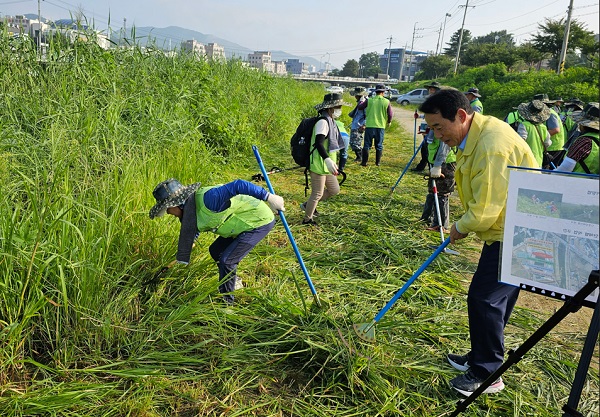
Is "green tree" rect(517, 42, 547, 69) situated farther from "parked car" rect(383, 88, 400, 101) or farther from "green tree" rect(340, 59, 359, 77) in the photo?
"green tree" rect(340, 59, 359, 77)

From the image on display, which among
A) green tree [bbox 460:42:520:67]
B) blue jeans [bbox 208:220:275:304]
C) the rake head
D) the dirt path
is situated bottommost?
the dirt path

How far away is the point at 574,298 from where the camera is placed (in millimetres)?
1528

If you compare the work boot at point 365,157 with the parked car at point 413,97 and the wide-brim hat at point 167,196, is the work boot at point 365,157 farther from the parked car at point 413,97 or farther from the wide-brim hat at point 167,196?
the parked car at point 413,97

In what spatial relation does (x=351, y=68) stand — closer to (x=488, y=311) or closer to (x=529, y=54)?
(x=529, y=54)

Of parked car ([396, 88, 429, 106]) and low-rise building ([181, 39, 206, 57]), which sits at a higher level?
parked car ([396, 88, 429, 106])

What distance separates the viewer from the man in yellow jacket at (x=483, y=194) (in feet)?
7.20

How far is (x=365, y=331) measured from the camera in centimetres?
264

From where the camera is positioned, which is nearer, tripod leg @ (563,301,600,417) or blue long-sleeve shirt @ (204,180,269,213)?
tripod leg @ (563,301,600,417)

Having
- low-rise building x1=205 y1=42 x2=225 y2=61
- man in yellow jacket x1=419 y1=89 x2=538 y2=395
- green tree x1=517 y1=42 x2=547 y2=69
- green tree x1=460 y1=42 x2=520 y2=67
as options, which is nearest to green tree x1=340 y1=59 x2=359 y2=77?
green tree x1=460 y1=42 x2=520 y2=67

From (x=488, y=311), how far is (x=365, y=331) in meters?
0.73

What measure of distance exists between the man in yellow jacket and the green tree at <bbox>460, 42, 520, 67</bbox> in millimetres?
33049

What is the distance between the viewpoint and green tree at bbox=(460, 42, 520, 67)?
31237 millimetres

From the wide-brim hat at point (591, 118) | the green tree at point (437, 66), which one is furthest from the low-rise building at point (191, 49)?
the green tree at point (437, 66)

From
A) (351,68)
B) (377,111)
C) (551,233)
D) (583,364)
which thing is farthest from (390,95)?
(351,68)
